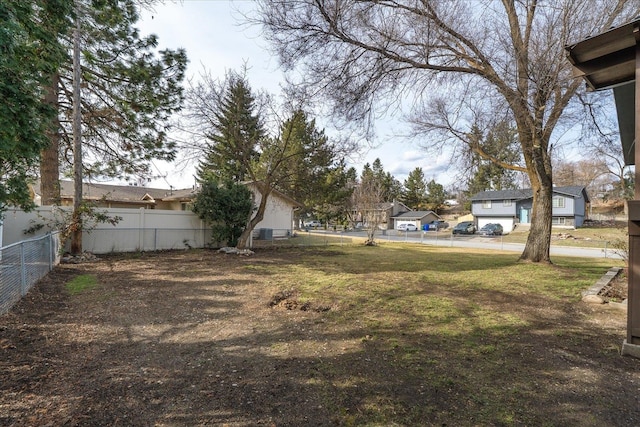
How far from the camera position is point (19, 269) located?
5523 mm

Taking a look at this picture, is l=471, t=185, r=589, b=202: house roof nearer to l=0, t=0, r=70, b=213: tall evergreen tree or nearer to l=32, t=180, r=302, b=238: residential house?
l=32, t=180, r=302, b=238: residential house

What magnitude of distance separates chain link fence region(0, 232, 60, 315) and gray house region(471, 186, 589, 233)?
3854 centimetres

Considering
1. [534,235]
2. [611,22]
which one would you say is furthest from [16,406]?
[534,235]

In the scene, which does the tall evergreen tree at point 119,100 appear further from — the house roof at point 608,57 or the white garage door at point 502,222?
the white garage door at point 502,222

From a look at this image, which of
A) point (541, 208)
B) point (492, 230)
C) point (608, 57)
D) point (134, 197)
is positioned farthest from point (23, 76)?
point (492, 230)

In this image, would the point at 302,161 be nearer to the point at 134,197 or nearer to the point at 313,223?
the point at 134,197

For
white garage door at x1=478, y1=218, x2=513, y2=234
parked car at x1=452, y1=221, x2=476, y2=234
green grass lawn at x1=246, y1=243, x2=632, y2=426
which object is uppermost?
white garage door at x1=478, y1=218, x2=513, y2=234

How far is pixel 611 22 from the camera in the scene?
7273mm

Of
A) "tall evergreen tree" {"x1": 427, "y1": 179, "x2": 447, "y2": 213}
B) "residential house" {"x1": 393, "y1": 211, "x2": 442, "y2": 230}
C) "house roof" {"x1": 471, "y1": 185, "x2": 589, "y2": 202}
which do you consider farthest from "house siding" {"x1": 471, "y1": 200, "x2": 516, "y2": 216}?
"tall evergreen tree" {"x1": 427, "y1": 179, "x2": 447, "y2": 213}

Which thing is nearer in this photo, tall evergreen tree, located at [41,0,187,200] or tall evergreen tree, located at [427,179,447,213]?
tall evergreen tree, located at [41,0,187,200]

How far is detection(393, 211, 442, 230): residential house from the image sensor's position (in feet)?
163

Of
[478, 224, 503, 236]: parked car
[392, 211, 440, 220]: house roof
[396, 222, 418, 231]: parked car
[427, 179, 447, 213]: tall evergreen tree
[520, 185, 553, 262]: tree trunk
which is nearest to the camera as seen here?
[520, 185, 553, 262]: tree trunk

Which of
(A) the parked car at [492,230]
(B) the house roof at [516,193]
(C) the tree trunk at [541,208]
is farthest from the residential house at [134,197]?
(B) the house roof at [516,193]

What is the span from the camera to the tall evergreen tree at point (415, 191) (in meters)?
58.6
